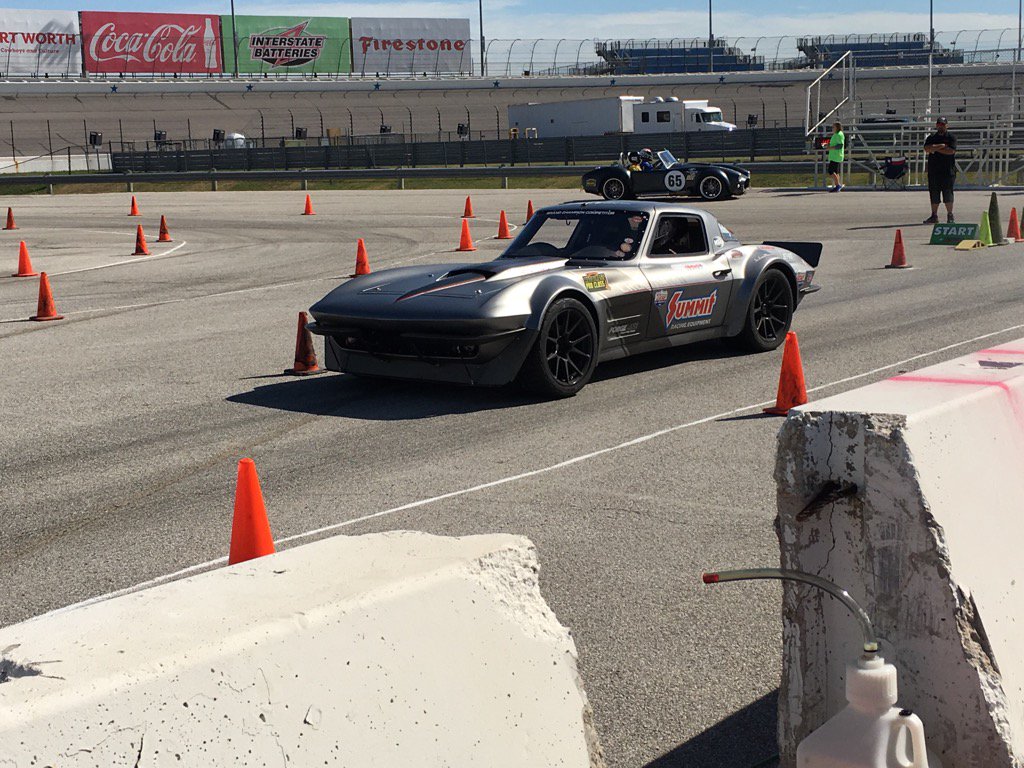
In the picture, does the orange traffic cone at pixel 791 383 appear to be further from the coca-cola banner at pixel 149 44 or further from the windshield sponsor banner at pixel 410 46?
the windshield sponsor banner at pixel 410 46

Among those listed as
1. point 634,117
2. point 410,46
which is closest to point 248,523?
point 634,117

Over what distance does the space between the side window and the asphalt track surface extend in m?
0.93

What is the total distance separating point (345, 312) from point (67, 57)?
6721 centimetres

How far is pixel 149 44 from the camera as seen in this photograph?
71.9 meters

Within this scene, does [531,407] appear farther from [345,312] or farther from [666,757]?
[666,757]

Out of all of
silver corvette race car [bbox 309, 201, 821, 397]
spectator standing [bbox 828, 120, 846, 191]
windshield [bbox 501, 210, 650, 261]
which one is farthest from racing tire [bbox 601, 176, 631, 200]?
windshield [bbox 501, 210, 650, 261]

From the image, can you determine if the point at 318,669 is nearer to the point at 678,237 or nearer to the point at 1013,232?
the point at 678,237

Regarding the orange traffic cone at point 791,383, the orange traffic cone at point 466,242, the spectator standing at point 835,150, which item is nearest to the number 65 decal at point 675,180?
the spectator standing at point 835,150

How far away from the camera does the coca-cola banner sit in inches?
2783

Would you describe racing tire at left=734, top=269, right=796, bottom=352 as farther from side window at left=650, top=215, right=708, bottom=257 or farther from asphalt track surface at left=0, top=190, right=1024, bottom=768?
side window at left=650, top=215, right=708, bottom=257

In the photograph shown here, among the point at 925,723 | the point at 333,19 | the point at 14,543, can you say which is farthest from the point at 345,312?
the point at 333,19

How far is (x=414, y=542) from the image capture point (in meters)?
3.12

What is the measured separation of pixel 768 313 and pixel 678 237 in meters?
1.24

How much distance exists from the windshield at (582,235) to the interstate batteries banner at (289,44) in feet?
224
